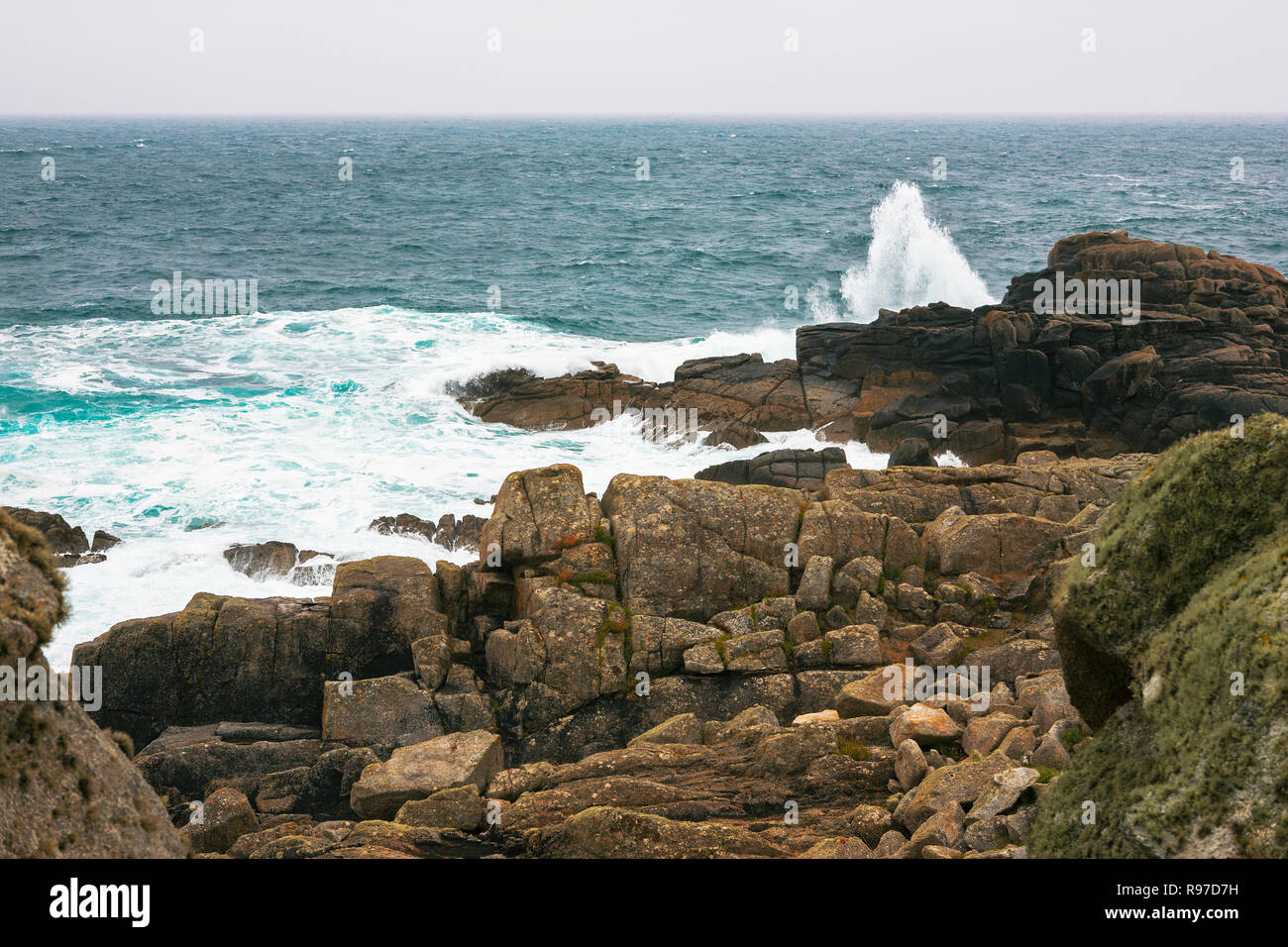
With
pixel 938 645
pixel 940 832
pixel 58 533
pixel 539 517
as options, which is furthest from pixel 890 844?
pixel 58 533

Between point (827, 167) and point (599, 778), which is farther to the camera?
point (827, 167)

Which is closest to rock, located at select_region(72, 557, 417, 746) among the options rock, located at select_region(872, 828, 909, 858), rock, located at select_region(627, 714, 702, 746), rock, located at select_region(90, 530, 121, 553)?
rock, located at select_region(627, 714, 702, 746)

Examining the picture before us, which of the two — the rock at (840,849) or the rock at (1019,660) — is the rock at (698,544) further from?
the rock at (840,849)

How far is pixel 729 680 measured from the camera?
16625 millimetres

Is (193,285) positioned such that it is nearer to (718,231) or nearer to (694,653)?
(718,231)

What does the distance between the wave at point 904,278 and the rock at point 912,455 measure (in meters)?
24.7

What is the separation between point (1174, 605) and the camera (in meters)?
8.27

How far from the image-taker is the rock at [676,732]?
48.5ft

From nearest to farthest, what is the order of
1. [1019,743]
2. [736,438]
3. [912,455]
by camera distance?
[1019,743] < [912,455] < [736,438]

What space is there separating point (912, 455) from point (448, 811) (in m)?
17.6

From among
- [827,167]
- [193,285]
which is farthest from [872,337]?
[827,167]

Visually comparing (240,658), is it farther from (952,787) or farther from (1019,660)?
(1019,660)

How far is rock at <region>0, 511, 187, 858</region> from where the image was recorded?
6969 millimetres
